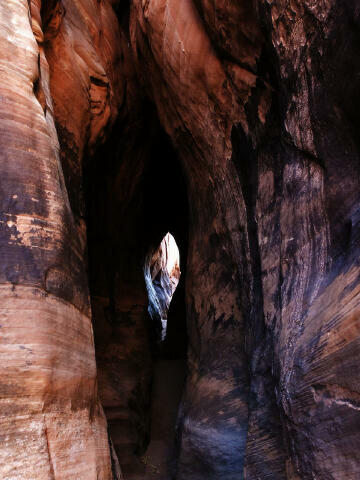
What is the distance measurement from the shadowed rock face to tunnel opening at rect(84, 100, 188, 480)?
3.8 inches

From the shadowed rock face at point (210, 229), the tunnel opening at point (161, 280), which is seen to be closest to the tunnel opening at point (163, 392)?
the tunnel opening at point (161, 280)

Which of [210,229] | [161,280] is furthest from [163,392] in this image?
[161,280]

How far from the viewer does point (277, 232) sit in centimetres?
428

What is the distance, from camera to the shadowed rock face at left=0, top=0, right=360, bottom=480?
2918 mm

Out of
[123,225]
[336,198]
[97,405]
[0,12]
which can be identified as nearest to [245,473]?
[97,405]

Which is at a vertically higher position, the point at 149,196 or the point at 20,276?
the point at 149,196

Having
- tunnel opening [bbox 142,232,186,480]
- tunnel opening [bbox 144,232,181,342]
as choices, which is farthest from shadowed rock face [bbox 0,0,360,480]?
tunnel opening [bbox 144,232,181,342]

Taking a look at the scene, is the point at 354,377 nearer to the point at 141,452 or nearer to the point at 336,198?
the point at 336,198

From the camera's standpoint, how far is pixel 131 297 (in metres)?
9.11

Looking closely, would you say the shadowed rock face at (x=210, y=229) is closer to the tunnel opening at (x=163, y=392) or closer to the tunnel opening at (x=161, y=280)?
the tunnel opening at (x=163, y=392)

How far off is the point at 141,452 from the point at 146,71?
20.7ft

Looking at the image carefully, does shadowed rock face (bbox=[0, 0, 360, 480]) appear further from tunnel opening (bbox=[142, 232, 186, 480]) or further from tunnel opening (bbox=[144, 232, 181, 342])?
tunnel opening (bbox=[144, 232, 181, 342])

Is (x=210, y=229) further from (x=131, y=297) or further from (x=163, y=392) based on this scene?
(x=163, y=392)

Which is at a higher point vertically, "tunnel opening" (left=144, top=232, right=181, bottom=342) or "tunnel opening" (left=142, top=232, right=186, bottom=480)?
"tunnel opening" (left=144, top=232, right=181, bottom=342)
